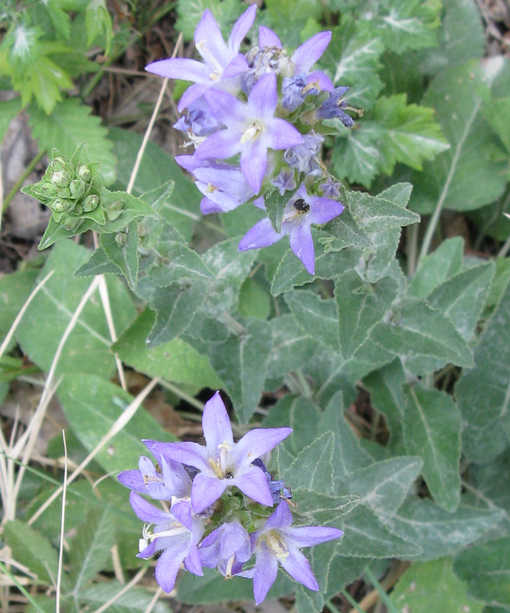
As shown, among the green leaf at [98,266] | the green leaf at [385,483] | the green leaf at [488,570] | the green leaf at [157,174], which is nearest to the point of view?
the green leaf at [98,266]

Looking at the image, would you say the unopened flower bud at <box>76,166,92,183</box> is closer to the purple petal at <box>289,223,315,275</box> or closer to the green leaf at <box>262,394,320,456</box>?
the purple petal at <box>289,223,315,275</box>

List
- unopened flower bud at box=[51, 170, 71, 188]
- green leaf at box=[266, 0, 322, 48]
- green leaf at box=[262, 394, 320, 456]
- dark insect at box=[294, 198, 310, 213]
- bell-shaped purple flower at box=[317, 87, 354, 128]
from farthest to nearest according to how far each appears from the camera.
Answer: green leaf at box=[266, 0, 322, 48] → green leaf at box=[262, 394, 320, 456] → unopened flower bud at box=[51, 170, 71, 188] → dark insect at box=[294, 198, 310, 213] → bell-shaped purple flower at box=[317, 87, 354, 128]

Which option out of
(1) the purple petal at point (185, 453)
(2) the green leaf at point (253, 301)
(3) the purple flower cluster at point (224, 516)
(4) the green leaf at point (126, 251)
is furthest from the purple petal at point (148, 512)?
(2) the green leaf at point (253, 301)

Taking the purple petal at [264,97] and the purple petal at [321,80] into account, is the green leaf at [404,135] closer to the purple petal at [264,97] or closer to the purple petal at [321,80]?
the purple petal at [321,80]

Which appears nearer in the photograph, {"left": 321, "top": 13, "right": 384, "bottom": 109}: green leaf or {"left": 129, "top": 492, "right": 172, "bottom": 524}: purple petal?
{"left": 129, "top": 492, "right": 172, "bottom": 524}: purple petal

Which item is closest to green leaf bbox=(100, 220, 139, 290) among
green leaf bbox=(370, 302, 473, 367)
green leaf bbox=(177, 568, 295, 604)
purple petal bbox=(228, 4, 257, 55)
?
purple petal bbox=(228, 4, 257, 55)

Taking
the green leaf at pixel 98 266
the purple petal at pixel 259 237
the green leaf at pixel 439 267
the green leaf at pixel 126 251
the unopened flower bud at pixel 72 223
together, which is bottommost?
the green leaf at pixel 439 267

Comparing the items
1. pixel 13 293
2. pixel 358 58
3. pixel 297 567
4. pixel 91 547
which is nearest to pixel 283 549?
pixel 297 567
